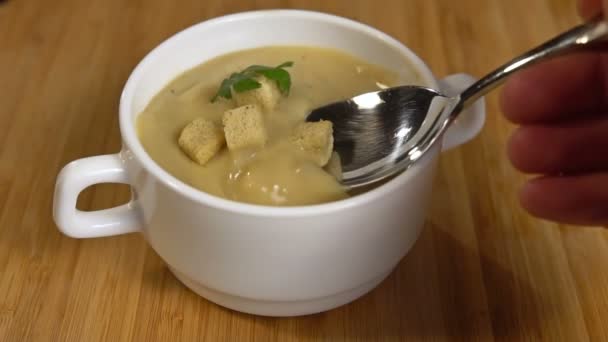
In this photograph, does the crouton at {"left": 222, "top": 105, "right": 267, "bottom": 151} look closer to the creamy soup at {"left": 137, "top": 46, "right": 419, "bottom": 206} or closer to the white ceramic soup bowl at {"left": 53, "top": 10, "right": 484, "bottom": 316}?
the creamy soup at {"left": 137, "top": 46, "right": 419, "bottom": 206}

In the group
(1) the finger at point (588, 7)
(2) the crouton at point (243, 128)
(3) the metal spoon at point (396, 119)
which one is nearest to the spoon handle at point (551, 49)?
(3) the metal spoon at point (396, 119)

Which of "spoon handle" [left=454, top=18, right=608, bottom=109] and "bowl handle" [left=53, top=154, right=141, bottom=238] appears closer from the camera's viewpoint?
"spoon handle" [left=454, top=18, right=608, bottom=109]

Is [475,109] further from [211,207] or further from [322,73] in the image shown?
[211,207]

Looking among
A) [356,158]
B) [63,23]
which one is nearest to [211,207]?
[356,158]

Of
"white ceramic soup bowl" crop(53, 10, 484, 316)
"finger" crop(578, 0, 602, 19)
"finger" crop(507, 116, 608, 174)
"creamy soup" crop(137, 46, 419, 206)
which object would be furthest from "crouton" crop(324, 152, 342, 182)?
"finger" crop(578, 0, 602, 19)

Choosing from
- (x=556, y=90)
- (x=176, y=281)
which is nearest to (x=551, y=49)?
(x=556, y=90)

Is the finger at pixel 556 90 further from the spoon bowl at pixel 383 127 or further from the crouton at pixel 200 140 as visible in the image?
the crouton at pixel 200 140
